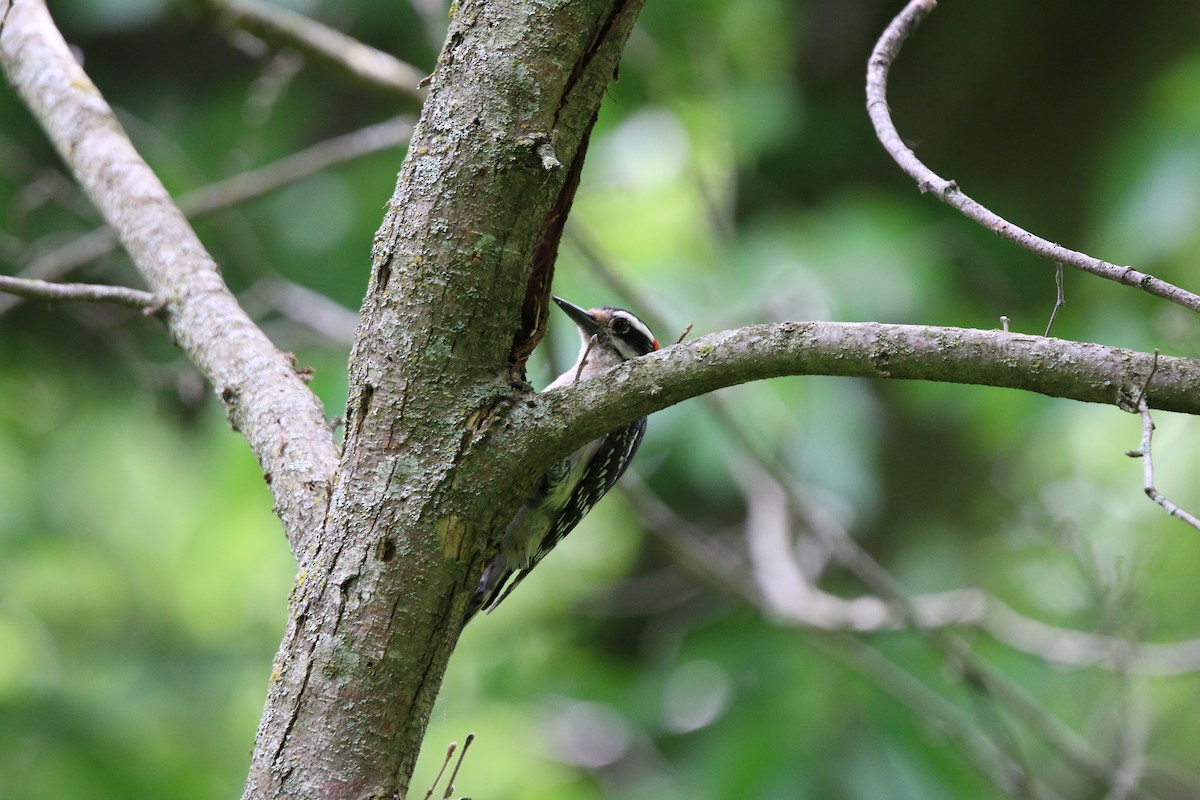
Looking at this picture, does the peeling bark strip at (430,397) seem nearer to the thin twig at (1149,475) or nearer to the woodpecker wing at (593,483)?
the thin twig at (1149,475)

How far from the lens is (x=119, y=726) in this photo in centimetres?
511

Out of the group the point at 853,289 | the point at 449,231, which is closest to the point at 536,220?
the point at 449,231

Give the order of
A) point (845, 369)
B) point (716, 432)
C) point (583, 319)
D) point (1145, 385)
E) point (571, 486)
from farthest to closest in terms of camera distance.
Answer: point (716, 432) → point (583, 319) → point (571, 486) → point (845, 369) → point (1145, 385)

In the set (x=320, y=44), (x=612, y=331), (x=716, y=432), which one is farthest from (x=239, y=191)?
(x=716, y=432)

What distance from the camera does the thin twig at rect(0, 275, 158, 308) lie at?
7.52 feet

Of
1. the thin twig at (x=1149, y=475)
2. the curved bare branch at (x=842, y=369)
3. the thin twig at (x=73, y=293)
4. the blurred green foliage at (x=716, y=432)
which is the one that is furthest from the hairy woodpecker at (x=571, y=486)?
the thin twig at (x=1149, y=475)

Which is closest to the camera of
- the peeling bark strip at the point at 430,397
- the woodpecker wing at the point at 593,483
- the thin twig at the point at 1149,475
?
the thin twig at the point at 1149,475

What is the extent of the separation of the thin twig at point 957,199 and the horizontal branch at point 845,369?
0.10m

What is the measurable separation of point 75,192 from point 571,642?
4.24 m

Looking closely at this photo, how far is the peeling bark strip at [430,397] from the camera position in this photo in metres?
1.81

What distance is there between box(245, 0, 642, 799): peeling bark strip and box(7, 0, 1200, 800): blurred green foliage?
2.29 meters

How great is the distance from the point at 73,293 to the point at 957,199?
74.3 inches

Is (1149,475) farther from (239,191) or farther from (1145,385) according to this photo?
(239,191)

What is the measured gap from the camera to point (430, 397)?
6.09ft
